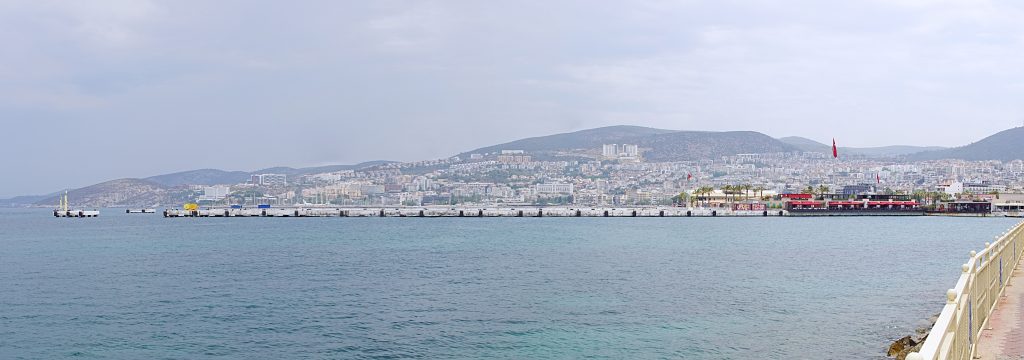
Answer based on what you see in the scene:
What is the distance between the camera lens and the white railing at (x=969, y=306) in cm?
514

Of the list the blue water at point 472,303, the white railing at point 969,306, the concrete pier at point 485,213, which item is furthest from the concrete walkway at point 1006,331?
the concrete pier at point 485,213

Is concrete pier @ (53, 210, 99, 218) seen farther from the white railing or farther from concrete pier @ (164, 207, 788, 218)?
the white railing

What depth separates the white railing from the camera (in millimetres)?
5137

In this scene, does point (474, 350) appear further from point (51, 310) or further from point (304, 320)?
Answer: point (51, 310)

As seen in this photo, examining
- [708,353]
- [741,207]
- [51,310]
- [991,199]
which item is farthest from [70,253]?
[991,199]

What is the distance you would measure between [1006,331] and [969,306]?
8.87 feet

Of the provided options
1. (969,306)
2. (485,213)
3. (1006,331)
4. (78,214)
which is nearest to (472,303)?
(1006,331)

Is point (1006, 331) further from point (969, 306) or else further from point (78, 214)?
point (78, 214)

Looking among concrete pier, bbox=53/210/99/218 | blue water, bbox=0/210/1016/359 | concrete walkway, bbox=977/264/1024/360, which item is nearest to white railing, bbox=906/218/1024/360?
concrete walkway, bbox=977/264/1024/360

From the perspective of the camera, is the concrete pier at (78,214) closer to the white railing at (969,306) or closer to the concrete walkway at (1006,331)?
the white railing at (969,306)

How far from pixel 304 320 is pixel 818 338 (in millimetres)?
14096

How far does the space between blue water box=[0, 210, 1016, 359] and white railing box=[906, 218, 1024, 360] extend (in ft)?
18.3

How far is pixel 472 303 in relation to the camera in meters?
26.6

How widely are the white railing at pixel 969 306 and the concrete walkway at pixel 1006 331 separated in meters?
0.12
